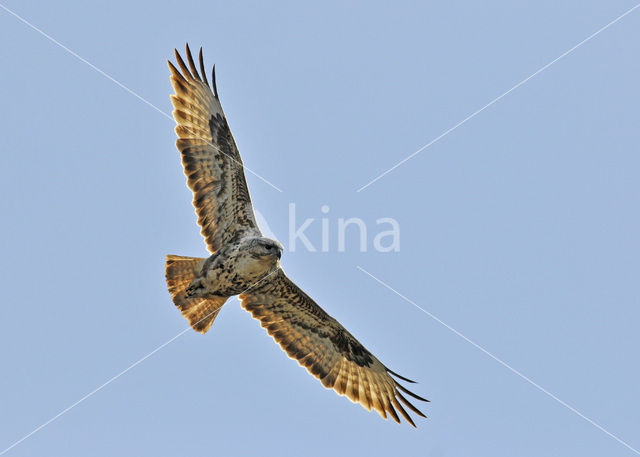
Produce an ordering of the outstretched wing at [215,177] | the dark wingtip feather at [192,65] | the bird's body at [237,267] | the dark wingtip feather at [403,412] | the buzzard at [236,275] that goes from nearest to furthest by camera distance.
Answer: the bird's body at [237,267], the buzzard at [236,275], the outstretched wing at [215,177], the dark wingtip feather at [192,65], the dark wingtip feather at [403,412]

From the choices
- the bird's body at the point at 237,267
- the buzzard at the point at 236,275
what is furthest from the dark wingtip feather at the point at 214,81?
the bird's body at the point at 237,267

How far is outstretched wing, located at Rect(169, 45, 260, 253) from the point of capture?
12.8m

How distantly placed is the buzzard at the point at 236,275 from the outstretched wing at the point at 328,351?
0.02 m

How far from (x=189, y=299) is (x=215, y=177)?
1.90 metres

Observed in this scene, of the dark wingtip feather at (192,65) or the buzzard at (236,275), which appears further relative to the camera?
the dark wingtip feather at (192,65)

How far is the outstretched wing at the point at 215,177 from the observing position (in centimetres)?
1282

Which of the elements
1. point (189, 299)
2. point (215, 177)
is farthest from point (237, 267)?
point (215, 177)

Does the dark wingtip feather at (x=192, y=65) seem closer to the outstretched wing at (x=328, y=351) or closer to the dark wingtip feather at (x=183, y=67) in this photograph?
the dark wingtip feather at (x=183, y=67)

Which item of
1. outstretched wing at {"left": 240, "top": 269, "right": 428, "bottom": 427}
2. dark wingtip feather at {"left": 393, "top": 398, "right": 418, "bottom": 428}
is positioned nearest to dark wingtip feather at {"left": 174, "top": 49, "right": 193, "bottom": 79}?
outstretched wing at {"left": 240, "top": 269, "right": 428, "bottom": 427}

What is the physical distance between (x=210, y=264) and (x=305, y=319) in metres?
1.99

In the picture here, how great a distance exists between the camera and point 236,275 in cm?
1237

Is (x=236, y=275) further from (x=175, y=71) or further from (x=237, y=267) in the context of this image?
(x=175, y=71)

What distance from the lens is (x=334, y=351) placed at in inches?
547

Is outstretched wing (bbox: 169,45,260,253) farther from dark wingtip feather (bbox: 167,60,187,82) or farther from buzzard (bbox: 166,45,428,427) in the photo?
dark wingtip feather (bbox: 167,60,187,82)
